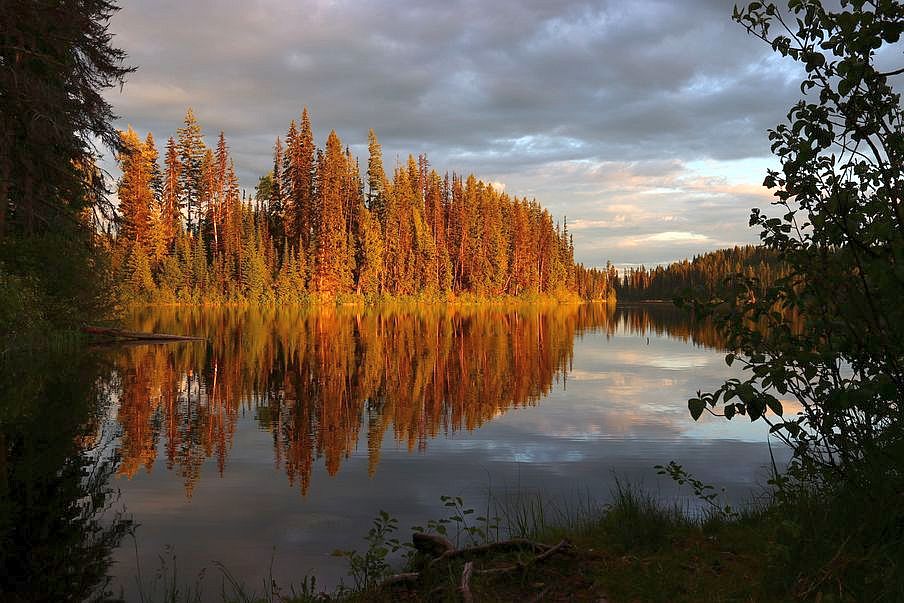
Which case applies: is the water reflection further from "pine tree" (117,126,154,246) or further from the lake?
"pine tree" (117,126,154,246)

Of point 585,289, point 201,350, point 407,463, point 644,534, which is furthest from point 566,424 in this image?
point 585,289

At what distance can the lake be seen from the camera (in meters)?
7.39

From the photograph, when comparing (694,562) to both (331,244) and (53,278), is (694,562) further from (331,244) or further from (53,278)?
(331,244)

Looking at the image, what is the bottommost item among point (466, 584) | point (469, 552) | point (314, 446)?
point (314, 446)

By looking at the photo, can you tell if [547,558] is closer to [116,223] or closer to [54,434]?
[54,434]

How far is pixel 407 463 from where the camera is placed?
419 inches

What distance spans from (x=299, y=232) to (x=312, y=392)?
215 ft

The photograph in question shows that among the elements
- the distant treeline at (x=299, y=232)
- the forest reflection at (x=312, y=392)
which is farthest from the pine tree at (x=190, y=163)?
the forest reflection at (x=312, y=392)

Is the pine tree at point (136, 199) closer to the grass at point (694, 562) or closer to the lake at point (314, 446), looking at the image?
the lake at point (314, 446)

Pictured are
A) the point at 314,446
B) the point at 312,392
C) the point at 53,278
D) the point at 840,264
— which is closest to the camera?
the point at 840,264

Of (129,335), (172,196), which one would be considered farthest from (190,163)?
(129,335)

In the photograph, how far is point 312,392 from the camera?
16938mm

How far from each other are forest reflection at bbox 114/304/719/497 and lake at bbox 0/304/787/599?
8cm

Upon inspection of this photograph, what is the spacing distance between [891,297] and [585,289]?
16325 centimetres
